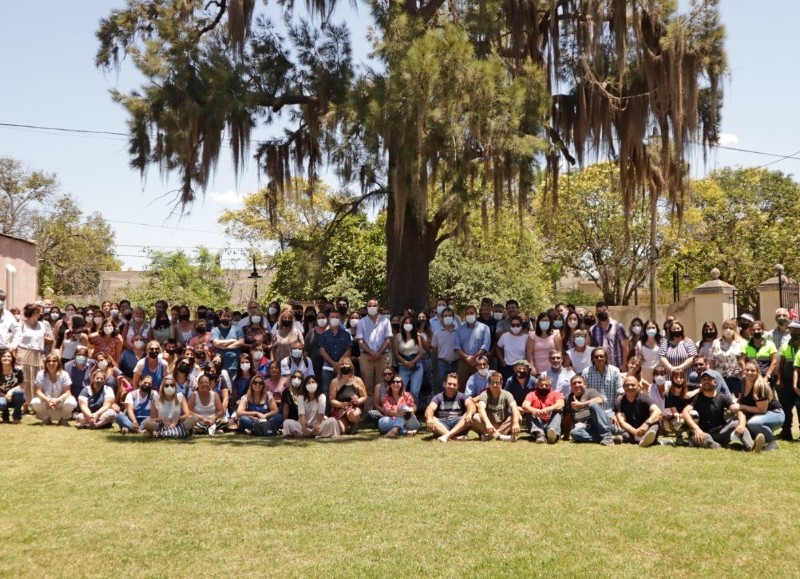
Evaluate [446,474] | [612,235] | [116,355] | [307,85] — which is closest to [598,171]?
[612,235]

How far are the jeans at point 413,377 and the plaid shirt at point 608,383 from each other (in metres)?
2.44

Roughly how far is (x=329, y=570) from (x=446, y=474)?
3.01m

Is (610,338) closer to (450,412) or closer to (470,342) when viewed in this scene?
(470,342)

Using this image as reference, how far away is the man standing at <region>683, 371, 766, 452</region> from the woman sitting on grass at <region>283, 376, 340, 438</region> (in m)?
4.33

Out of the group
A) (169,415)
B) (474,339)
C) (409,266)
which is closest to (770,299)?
(409,266)

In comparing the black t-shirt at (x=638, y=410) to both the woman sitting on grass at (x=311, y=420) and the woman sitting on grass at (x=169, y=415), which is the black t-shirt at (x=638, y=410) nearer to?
the woman sitting on grass at (x=311, y=420)

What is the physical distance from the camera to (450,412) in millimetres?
10766

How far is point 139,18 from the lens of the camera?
48.0 feet

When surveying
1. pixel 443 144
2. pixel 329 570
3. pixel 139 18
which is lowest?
pixel 329 570

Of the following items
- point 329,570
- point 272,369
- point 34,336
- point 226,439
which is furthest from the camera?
point 34,336

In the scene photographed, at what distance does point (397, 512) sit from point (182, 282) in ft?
116

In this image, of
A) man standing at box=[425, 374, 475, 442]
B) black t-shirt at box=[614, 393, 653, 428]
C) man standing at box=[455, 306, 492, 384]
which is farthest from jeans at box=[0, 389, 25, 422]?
black t-shirt at box=[614, 393, 653, 428]

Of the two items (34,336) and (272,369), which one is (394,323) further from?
(34,336)

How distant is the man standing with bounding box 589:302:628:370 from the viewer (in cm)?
1160
